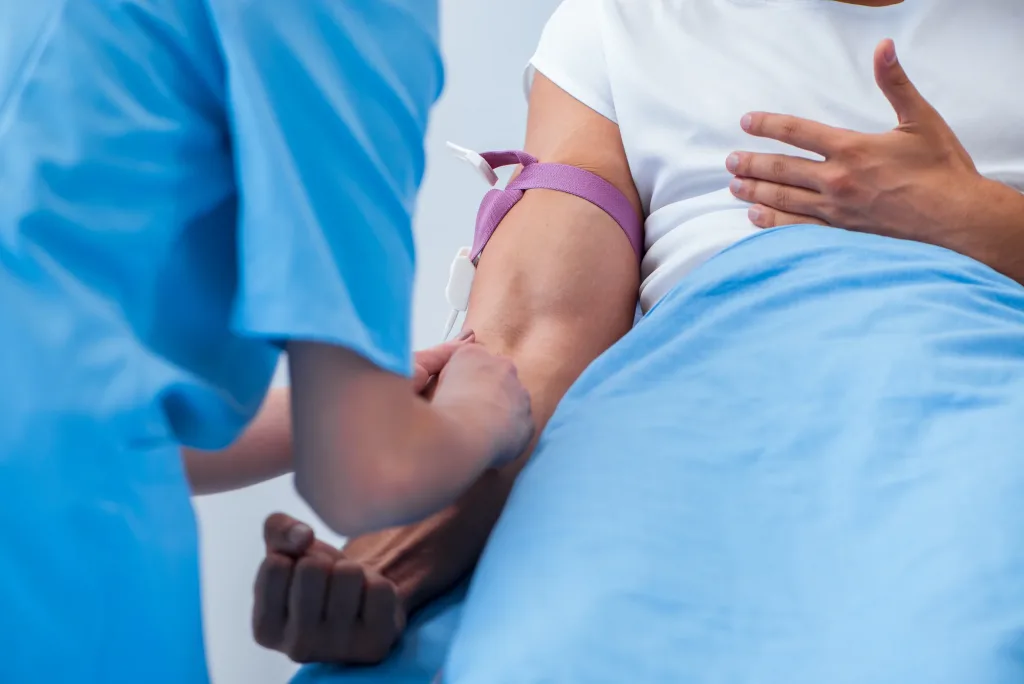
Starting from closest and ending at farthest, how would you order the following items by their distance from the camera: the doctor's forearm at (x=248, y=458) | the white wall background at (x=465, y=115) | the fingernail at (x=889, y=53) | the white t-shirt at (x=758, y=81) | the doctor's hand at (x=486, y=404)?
1. the doctor's hand at (x=486, y=404)
2. the doctor's forearm at (x=248, y=458)
3. the fingernail at (x=889, y=53)
4. the white t-shirt at (x=758, y=81)
5. the white wall background at (x=465, y=115)

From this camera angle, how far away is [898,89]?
103cm

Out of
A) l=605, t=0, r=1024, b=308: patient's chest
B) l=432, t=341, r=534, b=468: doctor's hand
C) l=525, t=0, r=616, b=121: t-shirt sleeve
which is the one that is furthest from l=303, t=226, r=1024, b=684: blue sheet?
l=525, t=0, r=616, b=121: t-shirt sleeve

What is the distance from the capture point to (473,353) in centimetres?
80

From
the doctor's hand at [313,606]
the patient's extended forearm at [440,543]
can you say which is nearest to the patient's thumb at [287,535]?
the doctor's hand at [313,606]

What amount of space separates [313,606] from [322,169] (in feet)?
1.04

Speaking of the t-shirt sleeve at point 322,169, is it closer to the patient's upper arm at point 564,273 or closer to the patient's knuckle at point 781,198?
the patient's upper arm at point 564,273

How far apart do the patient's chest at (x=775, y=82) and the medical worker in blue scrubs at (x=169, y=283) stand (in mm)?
556

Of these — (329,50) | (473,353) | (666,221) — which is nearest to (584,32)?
(666,221)

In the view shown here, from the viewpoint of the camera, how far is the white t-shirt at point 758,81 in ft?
3.75

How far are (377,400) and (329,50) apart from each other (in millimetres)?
198

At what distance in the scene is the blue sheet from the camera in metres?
0.59

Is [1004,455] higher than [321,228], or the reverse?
[321,228]

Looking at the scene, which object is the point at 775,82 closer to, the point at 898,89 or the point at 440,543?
the point at 898,89

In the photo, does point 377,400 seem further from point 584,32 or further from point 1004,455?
point 584,32
